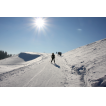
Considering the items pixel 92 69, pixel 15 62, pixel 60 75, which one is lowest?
pixel 60 75

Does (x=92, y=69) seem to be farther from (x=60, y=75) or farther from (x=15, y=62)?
(x=15, y=62)

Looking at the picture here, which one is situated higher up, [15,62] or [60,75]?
[15,62]

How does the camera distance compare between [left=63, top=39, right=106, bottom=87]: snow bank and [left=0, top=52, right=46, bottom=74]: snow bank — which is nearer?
[left=63, top=39, right=106, bottom=87]: snow bank

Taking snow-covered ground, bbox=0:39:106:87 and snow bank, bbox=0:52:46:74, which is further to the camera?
snow bank, bbox=0:52:46:74

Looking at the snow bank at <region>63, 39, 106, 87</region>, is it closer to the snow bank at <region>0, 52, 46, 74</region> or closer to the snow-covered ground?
the snow-covered ground

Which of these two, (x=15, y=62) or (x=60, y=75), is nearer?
(x=60, y=75)

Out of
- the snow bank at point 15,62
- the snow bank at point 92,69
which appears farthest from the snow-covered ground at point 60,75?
the snow bank at point 15,62

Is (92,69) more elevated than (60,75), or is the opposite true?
(92,69)

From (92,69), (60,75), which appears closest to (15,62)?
(60,75)

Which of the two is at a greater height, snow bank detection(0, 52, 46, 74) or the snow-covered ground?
snow bank detection(0, 52, 46, 74)

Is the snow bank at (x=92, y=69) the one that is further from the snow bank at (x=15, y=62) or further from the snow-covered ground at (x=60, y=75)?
the snow bank at (x=15, y=62)

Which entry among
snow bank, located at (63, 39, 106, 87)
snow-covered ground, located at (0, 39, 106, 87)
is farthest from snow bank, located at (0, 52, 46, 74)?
snow bank, located at (63, 39, 106, 87)
